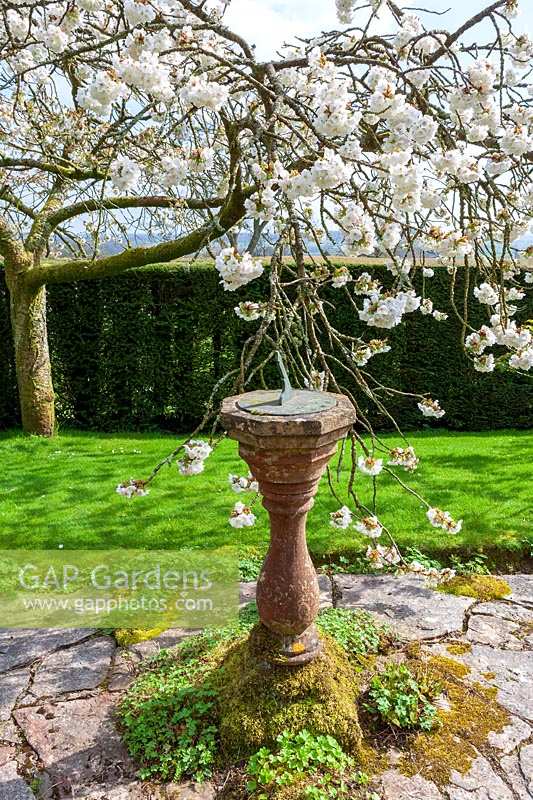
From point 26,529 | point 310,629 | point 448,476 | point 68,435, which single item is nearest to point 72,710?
point 310,629

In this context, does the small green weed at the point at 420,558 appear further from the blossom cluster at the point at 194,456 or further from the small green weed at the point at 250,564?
the blossom cluster at the point at 194,456

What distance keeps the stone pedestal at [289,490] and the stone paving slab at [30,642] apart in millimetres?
1284

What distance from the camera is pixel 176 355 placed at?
751 cm

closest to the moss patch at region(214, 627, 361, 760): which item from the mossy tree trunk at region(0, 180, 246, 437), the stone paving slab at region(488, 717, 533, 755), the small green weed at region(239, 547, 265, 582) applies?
the stone paving slab at region(488, 717, 533, 755)

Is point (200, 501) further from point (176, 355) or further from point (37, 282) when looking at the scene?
point (37, 282)

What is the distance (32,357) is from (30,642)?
4219 millimetres

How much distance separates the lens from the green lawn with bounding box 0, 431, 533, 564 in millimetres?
4195

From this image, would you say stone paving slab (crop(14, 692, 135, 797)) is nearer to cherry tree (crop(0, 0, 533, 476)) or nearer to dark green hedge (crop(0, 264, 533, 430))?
cherry tree (crop(0, 0, 533, 476))

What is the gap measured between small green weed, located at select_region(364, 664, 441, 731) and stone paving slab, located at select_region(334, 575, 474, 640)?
0.49 metres

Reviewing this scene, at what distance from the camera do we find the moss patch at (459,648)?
2912 mm

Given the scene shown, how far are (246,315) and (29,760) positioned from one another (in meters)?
1.92

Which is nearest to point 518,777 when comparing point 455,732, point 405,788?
point 455,732

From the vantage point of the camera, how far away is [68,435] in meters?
7.18

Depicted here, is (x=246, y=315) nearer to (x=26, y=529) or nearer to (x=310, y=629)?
(x=310, y=629)
